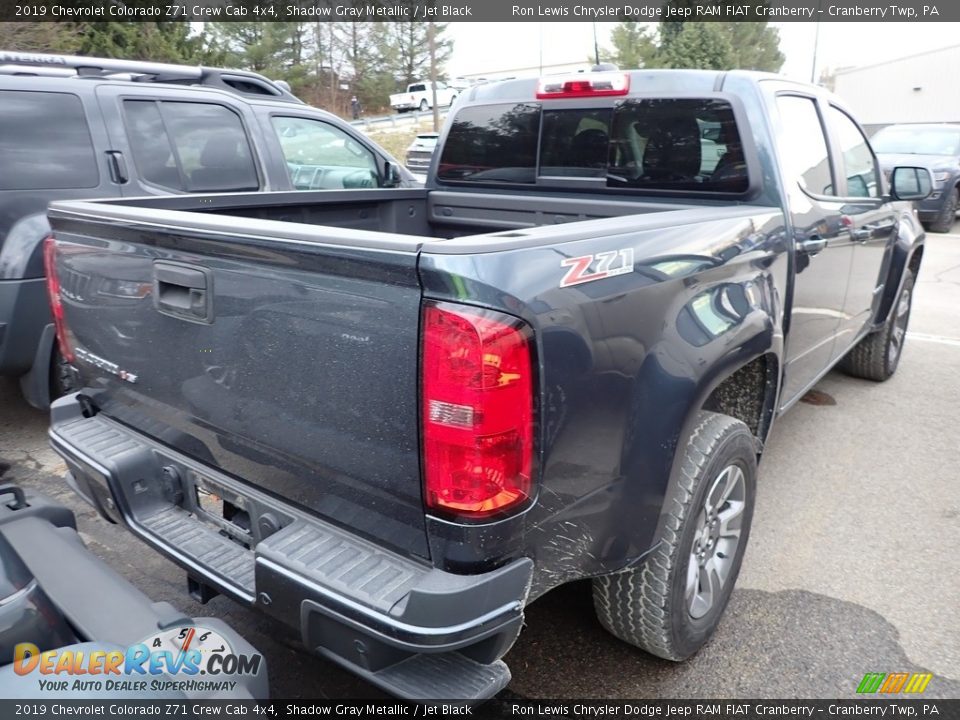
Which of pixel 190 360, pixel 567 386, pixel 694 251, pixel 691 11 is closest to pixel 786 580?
pixel 694 251

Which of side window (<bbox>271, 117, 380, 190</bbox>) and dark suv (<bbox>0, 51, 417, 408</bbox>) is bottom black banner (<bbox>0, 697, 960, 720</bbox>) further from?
side window (<bbox>271, 117, 380, 190</bbox>)

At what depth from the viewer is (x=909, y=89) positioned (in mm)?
33156

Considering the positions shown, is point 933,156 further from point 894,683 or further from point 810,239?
point 894,683

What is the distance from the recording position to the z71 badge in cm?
179

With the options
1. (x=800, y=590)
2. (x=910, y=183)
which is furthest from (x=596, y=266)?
(x=910, y=183)

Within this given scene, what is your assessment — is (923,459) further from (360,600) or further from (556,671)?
(360,600)

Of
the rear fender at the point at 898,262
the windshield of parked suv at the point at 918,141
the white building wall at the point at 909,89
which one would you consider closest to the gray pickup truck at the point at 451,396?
the rear fender at the point at 898,262

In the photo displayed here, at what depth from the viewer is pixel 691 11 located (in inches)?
1458

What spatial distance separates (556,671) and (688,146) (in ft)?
7.18

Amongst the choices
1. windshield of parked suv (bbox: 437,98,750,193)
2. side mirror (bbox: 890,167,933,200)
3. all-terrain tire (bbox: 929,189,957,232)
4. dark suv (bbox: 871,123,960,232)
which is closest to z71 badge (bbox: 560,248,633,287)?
windshield of parked suv (bbox: 437,98,750,193)

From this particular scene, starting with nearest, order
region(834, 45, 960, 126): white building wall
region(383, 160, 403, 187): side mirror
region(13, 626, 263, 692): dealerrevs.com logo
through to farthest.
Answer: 1. region(13, 626, 263, 692): dealerrevs.com logo
2. region(383, 160, 403, 187): side mirror
3. region(834, 45, 960, 126): white building wall

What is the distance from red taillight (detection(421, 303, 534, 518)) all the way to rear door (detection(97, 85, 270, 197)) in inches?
146

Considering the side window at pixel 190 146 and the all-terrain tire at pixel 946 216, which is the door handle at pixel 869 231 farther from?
the all-terrain tire at pixel 946 216

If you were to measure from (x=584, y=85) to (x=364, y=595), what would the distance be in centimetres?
265
